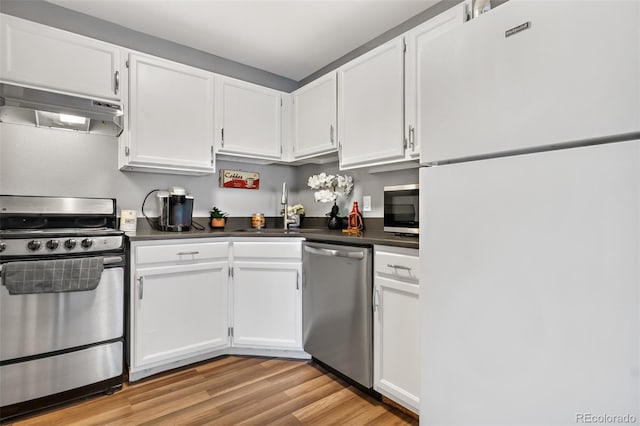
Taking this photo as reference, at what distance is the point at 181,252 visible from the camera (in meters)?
2.08

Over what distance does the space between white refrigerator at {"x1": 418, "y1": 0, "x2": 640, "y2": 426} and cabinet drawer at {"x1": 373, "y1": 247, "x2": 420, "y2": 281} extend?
0.45 m

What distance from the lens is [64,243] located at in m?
1.71

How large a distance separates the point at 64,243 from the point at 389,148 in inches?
74.9

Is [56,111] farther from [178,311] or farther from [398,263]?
[398,263]

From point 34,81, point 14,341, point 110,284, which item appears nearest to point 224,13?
point 34,81

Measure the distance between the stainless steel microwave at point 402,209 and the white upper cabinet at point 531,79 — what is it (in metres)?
0.79

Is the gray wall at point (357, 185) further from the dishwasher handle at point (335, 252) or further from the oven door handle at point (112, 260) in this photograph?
the oven door handle at point (112, 260)

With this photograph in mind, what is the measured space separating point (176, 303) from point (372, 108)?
179 cm

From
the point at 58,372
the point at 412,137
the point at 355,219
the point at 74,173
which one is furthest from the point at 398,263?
the point at 74,173

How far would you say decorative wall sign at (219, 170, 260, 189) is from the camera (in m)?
2.88

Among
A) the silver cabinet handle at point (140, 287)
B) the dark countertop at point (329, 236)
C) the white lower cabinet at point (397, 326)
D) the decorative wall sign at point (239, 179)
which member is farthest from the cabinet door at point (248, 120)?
the white lower cabinet at point (397, 326)

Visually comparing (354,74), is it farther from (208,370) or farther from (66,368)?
(66,368)

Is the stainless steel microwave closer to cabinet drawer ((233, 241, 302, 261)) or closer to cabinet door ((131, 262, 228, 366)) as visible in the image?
cabinet drawer ((233, 241, 302, 261))

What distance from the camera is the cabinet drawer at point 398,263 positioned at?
1524 mm
